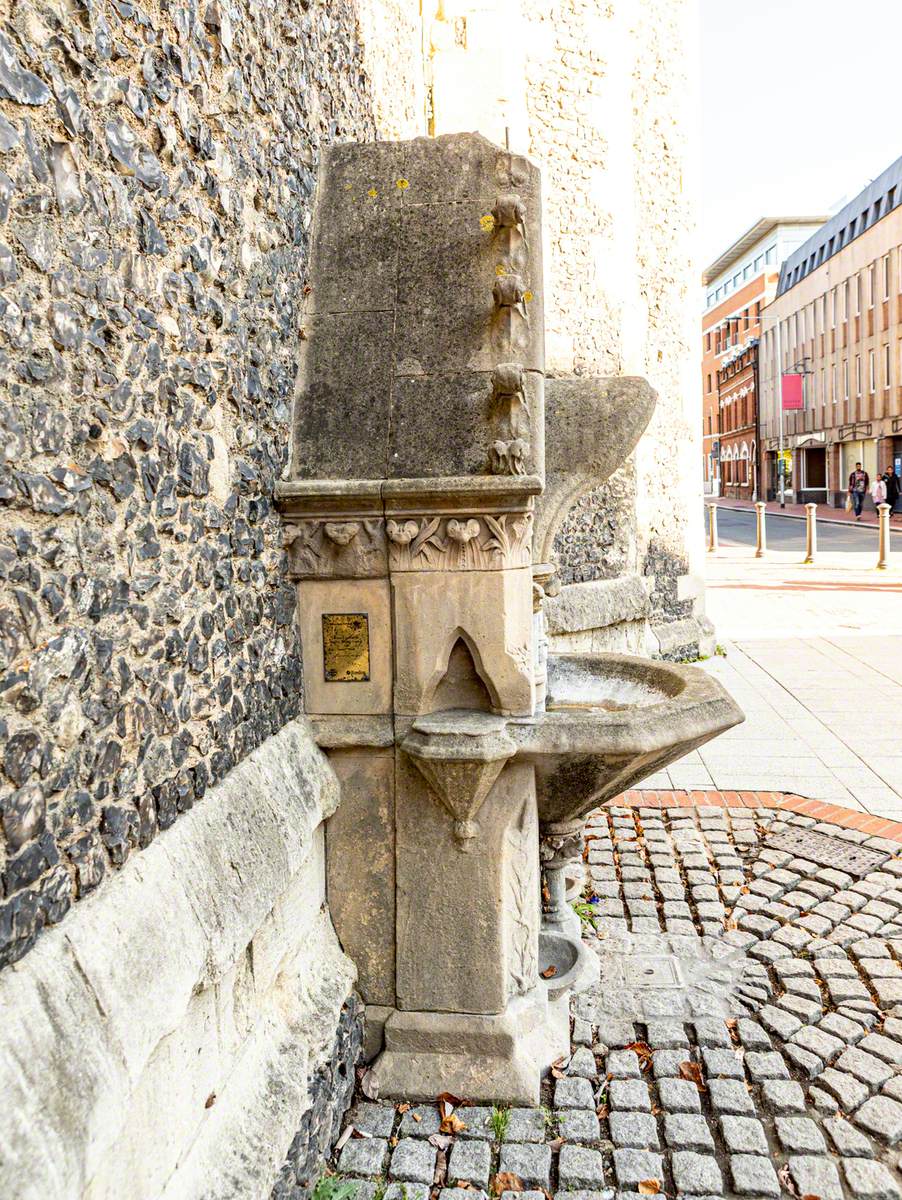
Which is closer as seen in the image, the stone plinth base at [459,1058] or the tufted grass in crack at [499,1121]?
the tufted grass in crack at [499,1121]

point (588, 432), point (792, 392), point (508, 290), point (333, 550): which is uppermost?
point (792, 392)

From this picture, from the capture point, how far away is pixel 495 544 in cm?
307

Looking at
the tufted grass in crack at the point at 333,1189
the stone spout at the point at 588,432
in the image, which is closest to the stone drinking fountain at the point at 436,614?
the tufted grass in crack at the point at 333,1189

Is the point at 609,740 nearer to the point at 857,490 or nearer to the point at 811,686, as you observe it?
the point at 811,686

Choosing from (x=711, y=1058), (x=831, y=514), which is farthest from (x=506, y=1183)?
(x=831, y=514)

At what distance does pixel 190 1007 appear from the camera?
7.20 feet

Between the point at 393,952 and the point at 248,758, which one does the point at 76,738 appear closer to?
the point at 248,758

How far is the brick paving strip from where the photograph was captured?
2.88 metres

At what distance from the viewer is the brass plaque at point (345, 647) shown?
127 inches

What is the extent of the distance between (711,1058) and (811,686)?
5770 mm

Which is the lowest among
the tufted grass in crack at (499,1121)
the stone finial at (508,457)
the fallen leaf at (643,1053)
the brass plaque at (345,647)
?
the fallen leaf at (643,1053)

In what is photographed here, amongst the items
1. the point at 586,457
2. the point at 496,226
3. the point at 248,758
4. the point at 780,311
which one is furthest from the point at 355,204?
the point at 780,311

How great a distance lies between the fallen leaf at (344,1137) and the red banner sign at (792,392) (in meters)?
46.8

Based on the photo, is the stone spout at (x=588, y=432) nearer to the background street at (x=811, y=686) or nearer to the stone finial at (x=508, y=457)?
the stone finial at (x=508, y=457)
